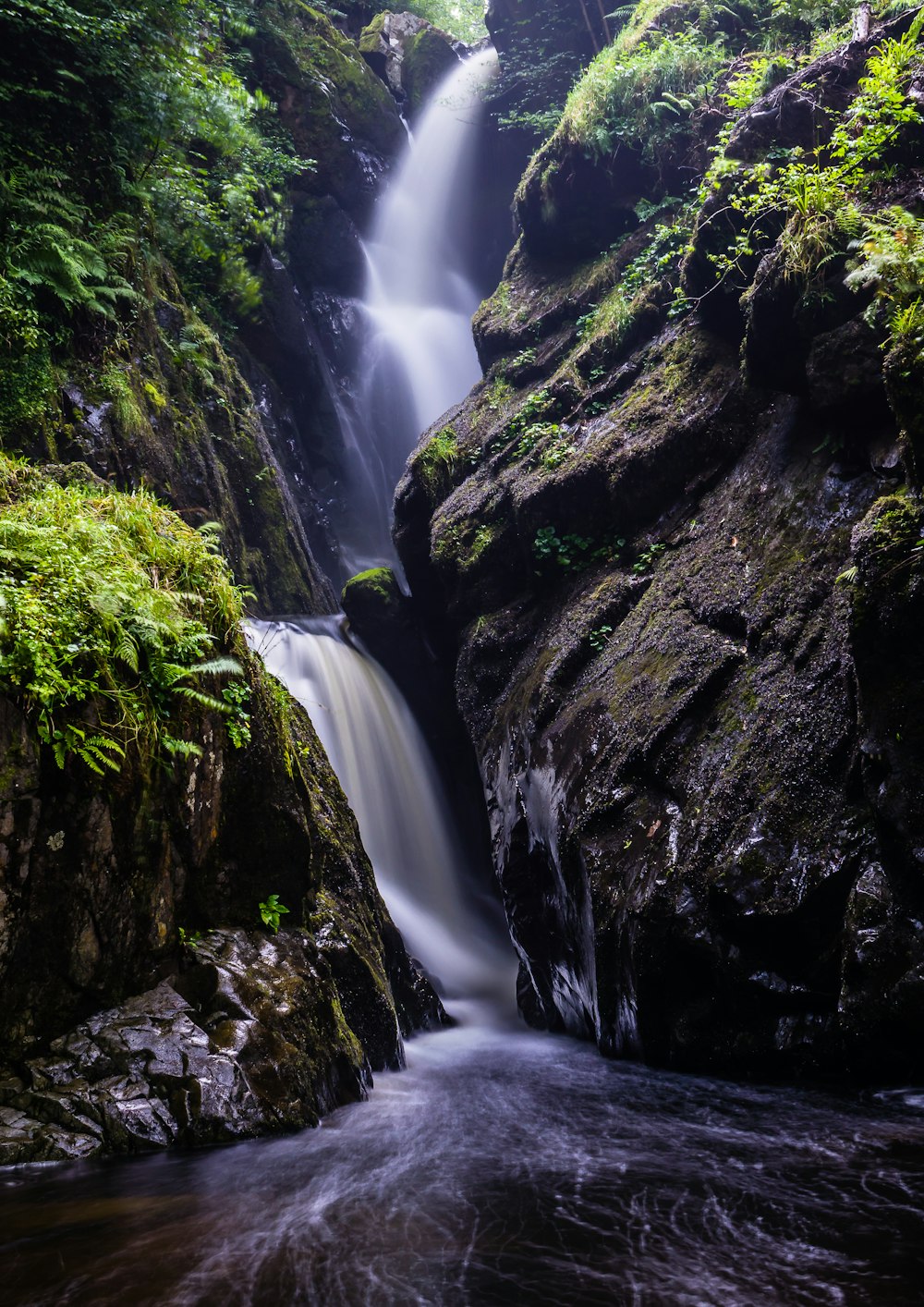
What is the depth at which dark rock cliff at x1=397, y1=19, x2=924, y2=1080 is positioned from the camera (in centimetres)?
431

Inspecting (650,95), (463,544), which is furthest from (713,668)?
(650,95)

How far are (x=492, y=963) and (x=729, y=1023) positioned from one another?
522 cm

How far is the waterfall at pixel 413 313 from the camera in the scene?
696 inches

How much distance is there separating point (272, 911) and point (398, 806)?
5.54m

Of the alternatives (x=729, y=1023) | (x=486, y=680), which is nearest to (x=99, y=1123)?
(x=729, y=1023)

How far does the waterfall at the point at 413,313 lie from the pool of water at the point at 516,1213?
13.7 m

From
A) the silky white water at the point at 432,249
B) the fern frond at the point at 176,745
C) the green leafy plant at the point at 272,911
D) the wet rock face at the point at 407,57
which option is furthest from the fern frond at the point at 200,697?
the wet rock face at the point at 407,57

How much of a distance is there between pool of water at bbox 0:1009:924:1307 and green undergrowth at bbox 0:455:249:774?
6.21ft

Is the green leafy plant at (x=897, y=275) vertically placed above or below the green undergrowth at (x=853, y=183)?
below

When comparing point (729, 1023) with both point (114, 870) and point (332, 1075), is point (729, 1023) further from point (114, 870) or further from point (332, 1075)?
point (114, 870)

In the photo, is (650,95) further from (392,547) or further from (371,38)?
(371,38)

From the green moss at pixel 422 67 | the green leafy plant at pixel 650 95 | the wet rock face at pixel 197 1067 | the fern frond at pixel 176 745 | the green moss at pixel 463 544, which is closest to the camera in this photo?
the wet rock face at pixel 197 1067

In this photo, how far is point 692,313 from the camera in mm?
8258

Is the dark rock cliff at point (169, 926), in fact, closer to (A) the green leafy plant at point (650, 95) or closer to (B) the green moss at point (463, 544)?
(B) the green moss at point (463, 544)
